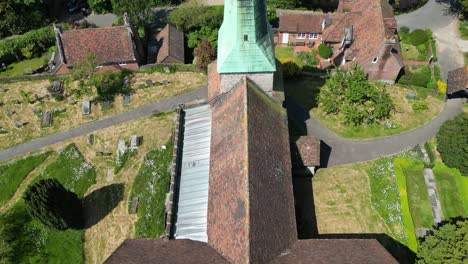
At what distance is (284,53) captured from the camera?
63406 millimetres

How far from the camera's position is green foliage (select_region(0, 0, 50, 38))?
64062mm

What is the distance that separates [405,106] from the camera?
177 feet

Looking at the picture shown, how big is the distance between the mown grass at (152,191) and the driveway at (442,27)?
44461 mm

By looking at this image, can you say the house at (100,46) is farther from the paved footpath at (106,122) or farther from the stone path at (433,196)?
the stone path at (433,196)

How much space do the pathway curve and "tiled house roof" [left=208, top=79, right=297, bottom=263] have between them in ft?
40.6

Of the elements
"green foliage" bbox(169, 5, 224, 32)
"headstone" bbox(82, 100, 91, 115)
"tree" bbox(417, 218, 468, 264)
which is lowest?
"tree" bbox(417, 218, 468, 264)

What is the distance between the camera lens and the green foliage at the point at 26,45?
6325cm

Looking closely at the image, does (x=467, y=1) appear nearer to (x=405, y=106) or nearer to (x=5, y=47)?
(x=405, y=106)

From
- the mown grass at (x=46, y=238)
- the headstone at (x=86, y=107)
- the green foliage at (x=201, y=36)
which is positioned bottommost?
the mown grass at (x=46, y=238)

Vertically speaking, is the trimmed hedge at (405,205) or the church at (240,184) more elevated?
the church at (240,184)

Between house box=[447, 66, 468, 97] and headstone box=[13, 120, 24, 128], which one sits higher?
house box=[447, 66, 468, 97]

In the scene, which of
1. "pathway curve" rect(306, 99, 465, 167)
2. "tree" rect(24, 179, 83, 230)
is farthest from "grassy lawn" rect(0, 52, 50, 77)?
"pathway curve" rect(306, 99, 465, 167)

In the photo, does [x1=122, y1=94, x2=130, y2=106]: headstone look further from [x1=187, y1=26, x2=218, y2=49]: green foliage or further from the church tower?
the church tower

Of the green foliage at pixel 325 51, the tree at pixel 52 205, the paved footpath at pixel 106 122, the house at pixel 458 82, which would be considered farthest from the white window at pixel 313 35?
the tree at pixel 52 205
